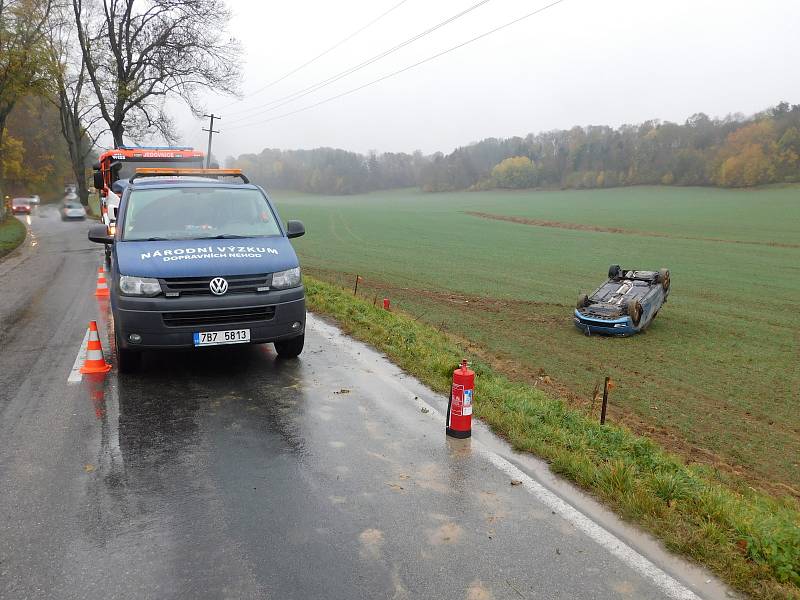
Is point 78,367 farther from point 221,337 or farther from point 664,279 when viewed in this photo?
point 664,279

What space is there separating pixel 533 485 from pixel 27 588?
3.12m

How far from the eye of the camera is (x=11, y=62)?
920 inches

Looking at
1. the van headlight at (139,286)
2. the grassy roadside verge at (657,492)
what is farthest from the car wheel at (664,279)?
the van headlight at (139,286)

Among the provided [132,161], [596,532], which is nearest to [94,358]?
[596,532]

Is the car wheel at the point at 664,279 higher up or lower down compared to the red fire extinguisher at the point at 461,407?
lower down

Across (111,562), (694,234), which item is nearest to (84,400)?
(111,562)

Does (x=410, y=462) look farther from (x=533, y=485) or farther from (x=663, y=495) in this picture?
(x=663, y=495)

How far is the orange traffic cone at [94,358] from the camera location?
7.10m

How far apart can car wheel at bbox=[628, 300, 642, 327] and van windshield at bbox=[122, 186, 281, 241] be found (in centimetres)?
1121

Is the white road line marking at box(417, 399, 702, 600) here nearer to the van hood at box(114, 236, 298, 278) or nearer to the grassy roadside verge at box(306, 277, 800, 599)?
the grassy roadside verge at box(306, 277, 800, 599)

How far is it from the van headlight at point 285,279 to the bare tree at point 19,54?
22.2 meters

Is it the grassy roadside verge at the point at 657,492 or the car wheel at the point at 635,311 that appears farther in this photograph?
the car wheel at the point at 635,311

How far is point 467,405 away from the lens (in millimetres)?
5352

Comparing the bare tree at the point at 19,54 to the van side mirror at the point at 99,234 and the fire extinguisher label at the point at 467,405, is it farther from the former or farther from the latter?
the fire extinguisher label at the point at 467,405
